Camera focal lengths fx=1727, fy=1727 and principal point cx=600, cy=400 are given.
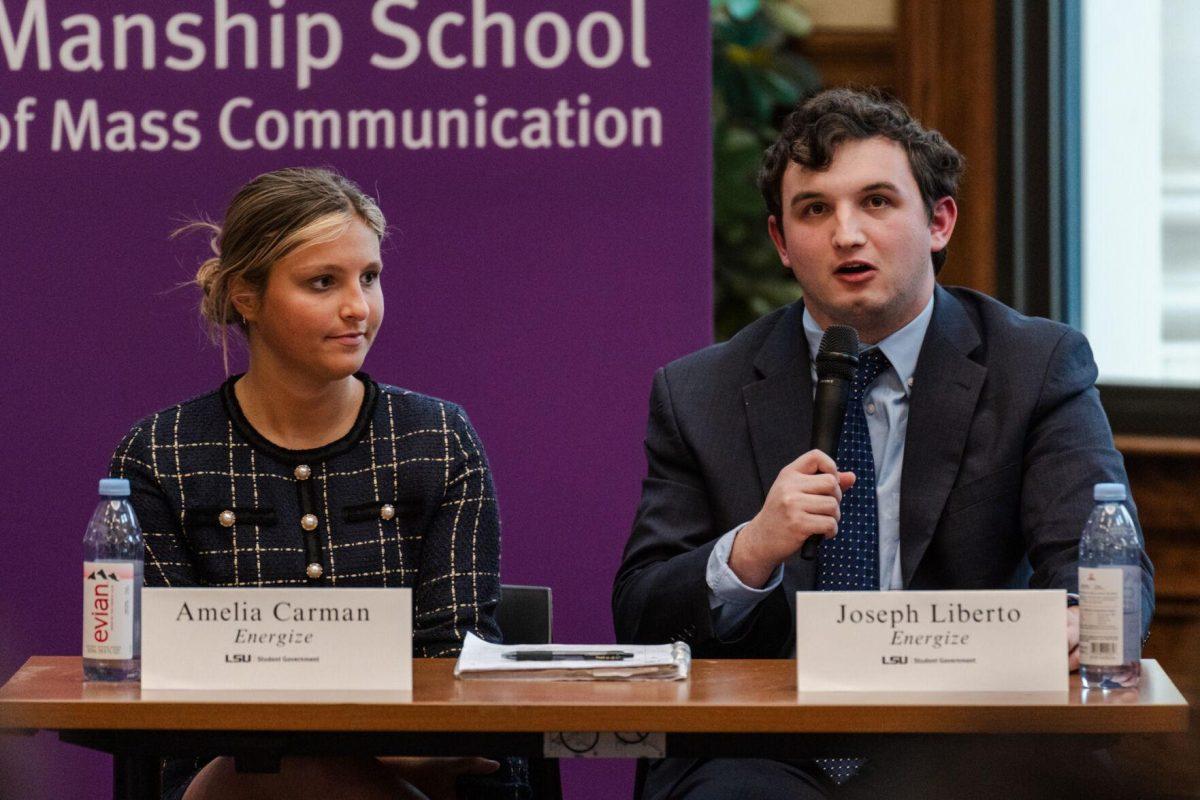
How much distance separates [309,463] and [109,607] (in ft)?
1.82

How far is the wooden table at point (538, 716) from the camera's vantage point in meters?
1.92

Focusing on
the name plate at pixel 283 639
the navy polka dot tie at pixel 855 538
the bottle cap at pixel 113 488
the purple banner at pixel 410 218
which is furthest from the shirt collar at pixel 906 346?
the bottle cap at pixel 113 488

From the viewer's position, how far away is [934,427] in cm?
264

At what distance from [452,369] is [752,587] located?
3.49 feet

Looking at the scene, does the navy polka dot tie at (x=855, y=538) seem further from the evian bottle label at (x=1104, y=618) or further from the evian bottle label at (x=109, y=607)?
the evian bottle label at (x=109, y=607)

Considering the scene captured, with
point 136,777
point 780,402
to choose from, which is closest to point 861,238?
point 780,402

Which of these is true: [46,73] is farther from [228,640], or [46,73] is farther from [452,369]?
[228,640]

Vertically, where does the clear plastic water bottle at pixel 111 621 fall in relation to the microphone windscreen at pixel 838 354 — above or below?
below

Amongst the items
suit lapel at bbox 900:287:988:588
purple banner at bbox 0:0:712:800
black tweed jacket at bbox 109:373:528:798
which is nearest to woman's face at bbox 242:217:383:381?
black tweed jacket at bbox 109:373:528:798

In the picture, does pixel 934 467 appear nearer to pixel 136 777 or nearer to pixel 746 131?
pixel 136 777

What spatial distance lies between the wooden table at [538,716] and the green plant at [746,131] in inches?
119

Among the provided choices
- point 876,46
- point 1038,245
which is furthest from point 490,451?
point 876,46

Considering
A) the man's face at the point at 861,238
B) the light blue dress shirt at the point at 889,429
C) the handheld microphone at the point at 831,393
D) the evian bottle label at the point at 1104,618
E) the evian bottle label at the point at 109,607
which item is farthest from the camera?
the man's face at the point at 861,238

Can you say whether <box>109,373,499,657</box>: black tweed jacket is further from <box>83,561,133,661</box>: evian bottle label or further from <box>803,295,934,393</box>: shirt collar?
<box>803,295,934,393</box>: shirt collar
